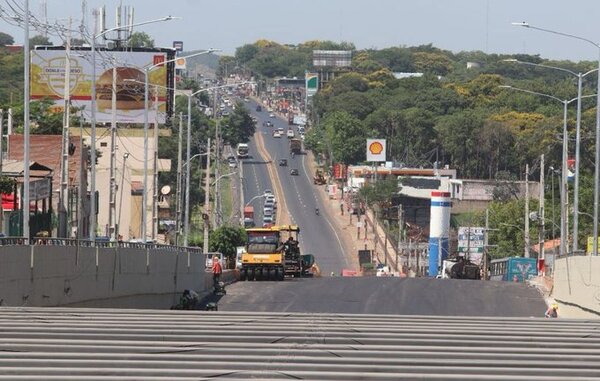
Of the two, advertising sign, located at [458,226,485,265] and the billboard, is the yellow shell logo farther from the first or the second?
the billboard

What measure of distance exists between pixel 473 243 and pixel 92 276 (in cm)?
9602

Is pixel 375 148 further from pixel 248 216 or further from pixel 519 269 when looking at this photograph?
pixel 519 269

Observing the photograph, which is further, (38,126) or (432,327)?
(38,126)

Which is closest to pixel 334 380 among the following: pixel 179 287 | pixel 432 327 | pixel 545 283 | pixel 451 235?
pixel 432 327

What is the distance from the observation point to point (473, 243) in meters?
128

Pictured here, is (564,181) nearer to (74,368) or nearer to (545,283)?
(545,283)

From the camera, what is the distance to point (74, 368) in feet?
39.9

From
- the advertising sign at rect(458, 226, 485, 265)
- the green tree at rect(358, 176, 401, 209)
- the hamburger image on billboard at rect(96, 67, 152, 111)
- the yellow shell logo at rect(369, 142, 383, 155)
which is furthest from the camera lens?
the yellow shell logo at rect(369, 142, 383, 155)

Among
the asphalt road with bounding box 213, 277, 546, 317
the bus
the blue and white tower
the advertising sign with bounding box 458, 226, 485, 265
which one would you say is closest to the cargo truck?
the blue and white tower

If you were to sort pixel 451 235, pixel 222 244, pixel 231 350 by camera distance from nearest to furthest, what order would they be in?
pixel 231 350 < pixel 222 244 < pixel 451 235

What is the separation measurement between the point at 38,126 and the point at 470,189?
96.0m

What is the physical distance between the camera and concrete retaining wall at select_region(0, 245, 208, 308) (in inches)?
1059

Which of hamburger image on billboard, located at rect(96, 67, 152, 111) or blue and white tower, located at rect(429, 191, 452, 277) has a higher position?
hamburger image on billboard, located at rect(96, 67, 152, 111)

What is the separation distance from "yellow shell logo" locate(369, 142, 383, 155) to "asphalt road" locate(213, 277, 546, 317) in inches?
5051
